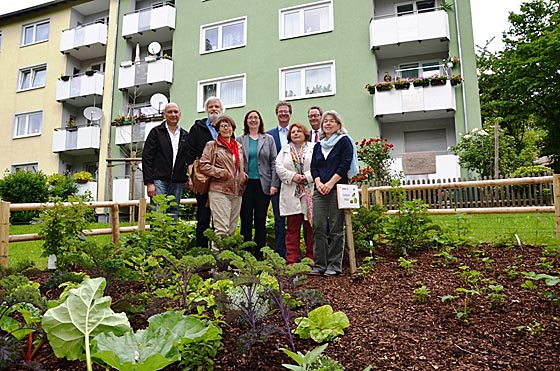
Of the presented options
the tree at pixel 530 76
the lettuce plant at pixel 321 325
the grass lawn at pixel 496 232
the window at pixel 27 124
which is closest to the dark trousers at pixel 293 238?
the lettuce plant at pixel 321 325

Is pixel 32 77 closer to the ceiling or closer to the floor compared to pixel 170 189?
closer to the ceiling

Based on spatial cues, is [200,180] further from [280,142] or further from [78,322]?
[78,322]

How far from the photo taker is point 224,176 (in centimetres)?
479

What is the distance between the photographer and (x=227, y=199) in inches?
192

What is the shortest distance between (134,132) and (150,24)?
5.05 meters

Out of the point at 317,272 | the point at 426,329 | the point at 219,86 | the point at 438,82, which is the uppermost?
the point at 219,86

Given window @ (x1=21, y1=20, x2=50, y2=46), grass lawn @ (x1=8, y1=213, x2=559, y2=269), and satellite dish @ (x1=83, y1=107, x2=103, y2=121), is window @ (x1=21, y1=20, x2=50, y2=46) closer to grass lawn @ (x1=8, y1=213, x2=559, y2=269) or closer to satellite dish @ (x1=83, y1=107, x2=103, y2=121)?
satellite dish @ (x1=83, y1=107, x2=103, y2=121)

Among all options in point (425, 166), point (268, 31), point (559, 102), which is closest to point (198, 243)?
point (425, 166)

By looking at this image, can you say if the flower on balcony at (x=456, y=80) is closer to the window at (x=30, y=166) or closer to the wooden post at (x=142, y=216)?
the wooden post at (x=142, y=216)

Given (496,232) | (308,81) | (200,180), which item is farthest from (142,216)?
(308,81)

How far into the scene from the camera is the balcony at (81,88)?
2075 centimetres

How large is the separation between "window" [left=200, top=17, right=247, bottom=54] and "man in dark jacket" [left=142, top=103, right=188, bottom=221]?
14190 mm

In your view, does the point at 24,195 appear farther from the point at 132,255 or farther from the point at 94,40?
the point at 132,255

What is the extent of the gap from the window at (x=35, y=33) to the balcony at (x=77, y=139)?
6.08m
